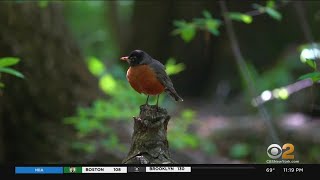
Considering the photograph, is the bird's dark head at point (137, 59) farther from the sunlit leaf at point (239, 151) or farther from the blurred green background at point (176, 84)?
the sunlit leaf at point (239, 151)

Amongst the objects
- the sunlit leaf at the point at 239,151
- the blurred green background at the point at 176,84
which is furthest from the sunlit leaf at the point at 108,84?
the sunlit leaf at the point at 239,151

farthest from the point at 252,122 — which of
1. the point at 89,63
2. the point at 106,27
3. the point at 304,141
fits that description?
the point at 106,27

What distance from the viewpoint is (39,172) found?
5.85 ft

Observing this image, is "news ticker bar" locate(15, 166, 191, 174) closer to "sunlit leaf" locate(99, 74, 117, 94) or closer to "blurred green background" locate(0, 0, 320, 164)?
"blurred green background" locate(0, 0, 320, 164)

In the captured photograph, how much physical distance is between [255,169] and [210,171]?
0.47 feet

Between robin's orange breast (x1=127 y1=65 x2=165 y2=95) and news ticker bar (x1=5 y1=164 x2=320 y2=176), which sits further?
robin's orange breast (x1=127 y1=65 x2=165 y2=95)

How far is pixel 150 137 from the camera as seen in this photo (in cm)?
177

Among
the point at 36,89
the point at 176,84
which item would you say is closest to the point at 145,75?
the point at 36,89

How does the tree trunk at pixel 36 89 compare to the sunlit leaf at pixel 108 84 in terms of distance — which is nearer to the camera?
the tree trunk at pixel 36 89

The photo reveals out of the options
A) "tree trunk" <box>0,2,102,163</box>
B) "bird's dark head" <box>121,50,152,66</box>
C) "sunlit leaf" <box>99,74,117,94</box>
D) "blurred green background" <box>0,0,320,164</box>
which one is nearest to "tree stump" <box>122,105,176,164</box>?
"bird's dark head" <box>121,50,152,66</box>

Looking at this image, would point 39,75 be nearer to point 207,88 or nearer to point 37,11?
point 37,11

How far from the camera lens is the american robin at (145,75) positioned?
74.3 inches

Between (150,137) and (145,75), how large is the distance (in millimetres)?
225

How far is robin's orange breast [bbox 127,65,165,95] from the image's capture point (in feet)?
6.18
